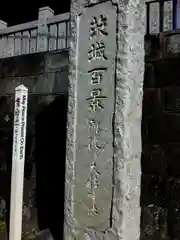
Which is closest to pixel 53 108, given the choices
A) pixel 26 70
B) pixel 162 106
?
pixel 26 70

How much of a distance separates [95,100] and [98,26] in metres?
0.79

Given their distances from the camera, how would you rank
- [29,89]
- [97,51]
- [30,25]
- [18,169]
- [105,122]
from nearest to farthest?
1. [105,122]
2. [97,51]
3. [18,169]
4. [29,89]
5. [30,25]

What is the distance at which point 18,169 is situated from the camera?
3559mm

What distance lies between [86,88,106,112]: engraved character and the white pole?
0.87m

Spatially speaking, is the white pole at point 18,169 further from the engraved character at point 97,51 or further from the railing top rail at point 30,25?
the railing top rail at point 30,25

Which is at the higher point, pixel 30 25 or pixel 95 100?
pixel 30 25

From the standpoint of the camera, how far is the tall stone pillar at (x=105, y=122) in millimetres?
3105

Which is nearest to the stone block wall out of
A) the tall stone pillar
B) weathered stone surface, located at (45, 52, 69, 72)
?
weathered stone surface, located at (45, 52, 69, 72)

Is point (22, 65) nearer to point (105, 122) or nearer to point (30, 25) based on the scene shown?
point (30, 25)

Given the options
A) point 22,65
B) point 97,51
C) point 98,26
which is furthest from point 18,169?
point 22,65

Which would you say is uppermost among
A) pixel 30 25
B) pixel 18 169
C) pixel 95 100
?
pixel 30 25

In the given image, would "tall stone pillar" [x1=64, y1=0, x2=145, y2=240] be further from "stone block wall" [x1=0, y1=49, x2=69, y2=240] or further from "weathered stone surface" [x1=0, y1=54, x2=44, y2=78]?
"weathered stone surface" [x1=0, y1=54, x2=44, y2=78]

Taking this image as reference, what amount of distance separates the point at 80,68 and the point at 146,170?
1.52 meters

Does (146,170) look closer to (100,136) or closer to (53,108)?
(100,136)
